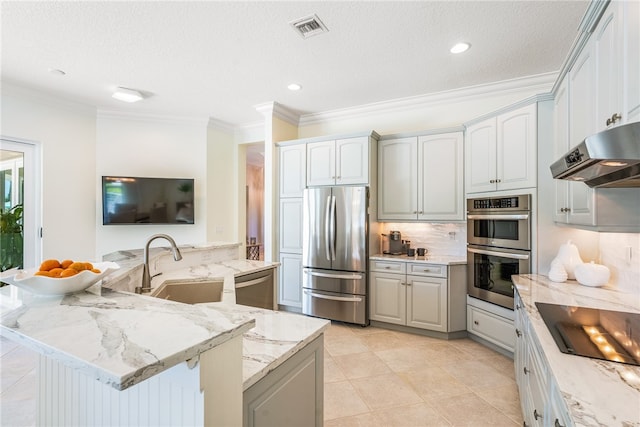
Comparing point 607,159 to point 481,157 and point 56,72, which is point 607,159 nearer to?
point 481,157

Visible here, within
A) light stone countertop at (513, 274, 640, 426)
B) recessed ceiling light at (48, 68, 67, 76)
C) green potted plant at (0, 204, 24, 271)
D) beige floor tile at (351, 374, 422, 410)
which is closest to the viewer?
light stone countertop at (513, 274, 640, 426)

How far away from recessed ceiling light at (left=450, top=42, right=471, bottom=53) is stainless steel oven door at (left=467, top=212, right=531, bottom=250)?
1520mm

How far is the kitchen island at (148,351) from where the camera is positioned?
0.64 meters

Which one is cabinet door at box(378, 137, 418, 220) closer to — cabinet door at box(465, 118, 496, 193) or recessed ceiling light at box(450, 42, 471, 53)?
cabinet door at box(465, 118, 496, 193)

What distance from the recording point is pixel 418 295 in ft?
11.2

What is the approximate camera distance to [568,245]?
243 centimetres

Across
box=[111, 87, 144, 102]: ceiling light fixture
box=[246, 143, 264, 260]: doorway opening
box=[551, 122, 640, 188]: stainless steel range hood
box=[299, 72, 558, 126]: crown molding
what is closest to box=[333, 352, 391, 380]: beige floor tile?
box=[551, 122, 640, 188]: stainless steel range hood

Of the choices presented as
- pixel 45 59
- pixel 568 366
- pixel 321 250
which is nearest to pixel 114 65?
pixel 45 59

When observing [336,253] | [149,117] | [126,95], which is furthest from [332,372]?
[149,117]

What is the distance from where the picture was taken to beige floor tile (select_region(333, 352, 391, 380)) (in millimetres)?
2623

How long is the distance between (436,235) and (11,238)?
4.98 m

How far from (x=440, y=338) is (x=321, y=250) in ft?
5.32

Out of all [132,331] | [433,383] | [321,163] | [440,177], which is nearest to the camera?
[132,331]

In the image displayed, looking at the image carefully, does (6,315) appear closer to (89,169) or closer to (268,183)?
(268,183)
